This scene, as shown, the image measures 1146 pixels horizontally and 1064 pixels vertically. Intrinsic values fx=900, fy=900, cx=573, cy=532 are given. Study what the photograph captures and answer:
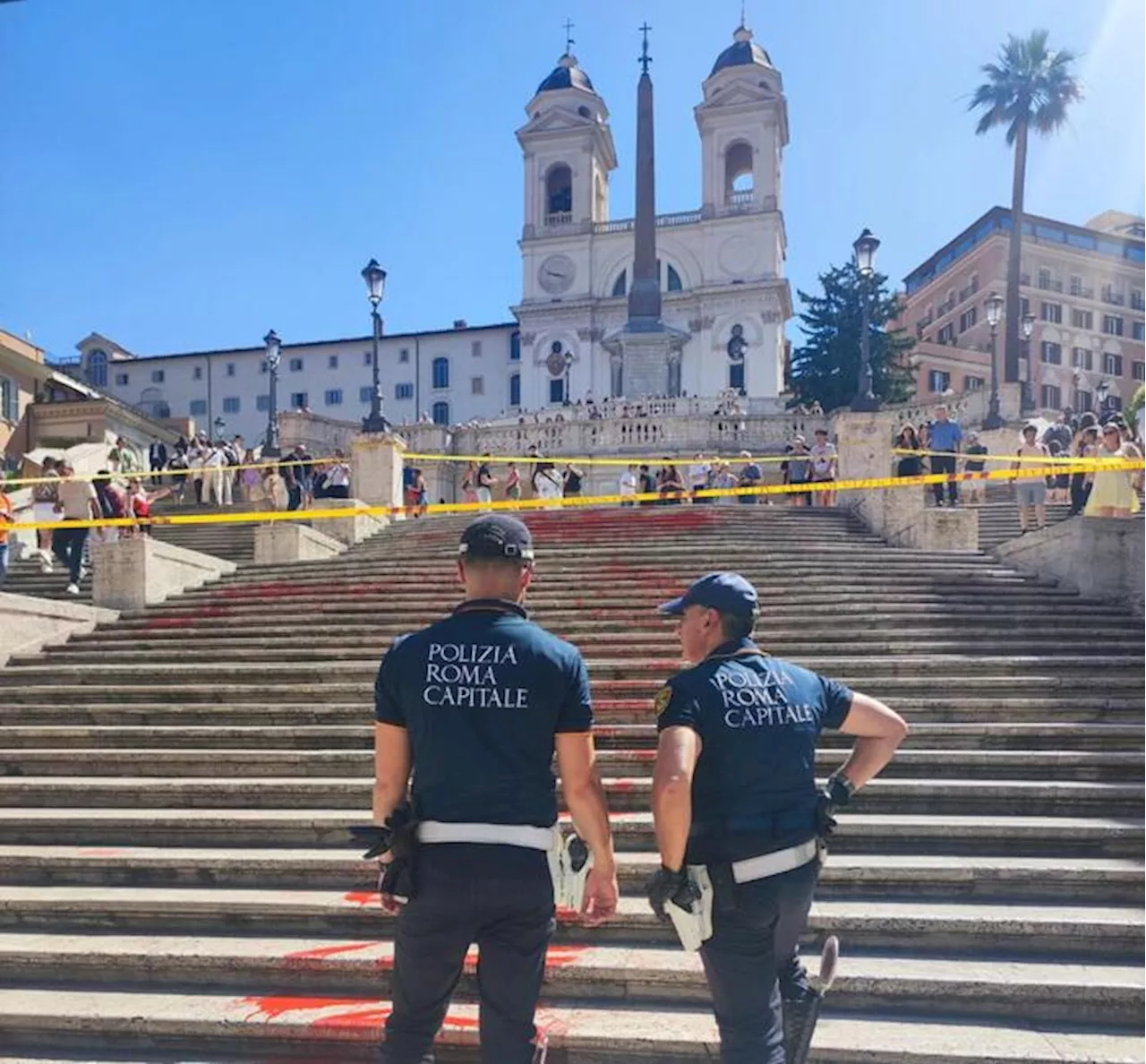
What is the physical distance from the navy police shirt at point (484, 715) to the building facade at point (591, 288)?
53758 mm

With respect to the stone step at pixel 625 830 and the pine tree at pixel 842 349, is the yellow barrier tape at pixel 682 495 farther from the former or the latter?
the pine tree at pixel 842 349

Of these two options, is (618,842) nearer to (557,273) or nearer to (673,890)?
(673,890)

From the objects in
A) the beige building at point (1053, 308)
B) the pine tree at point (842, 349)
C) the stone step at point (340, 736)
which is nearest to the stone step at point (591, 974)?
the stone step at point (340, 736)

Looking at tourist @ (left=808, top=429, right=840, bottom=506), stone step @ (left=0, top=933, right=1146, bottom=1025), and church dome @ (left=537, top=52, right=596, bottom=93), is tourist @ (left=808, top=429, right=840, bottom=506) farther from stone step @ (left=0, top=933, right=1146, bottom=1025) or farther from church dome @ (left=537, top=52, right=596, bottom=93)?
church dome @ (left=537, top=52, right=596, bottom=93)

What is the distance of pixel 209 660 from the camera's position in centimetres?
854

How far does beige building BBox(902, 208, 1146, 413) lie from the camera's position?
215ft

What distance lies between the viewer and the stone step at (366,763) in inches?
229

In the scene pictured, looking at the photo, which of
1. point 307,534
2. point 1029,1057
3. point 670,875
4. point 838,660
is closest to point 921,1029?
point 1029,1057

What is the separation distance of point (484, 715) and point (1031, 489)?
11935 mm

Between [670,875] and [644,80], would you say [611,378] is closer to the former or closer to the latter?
[644,80]

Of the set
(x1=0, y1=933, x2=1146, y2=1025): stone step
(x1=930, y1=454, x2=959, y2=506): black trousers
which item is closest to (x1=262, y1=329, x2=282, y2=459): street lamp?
(x1=930, y1=454, x2=959, y2=506): black trousers

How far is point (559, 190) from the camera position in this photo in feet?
223

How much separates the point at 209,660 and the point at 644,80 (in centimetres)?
4336

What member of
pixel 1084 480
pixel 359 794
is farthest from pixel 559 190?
pixel 359 794
